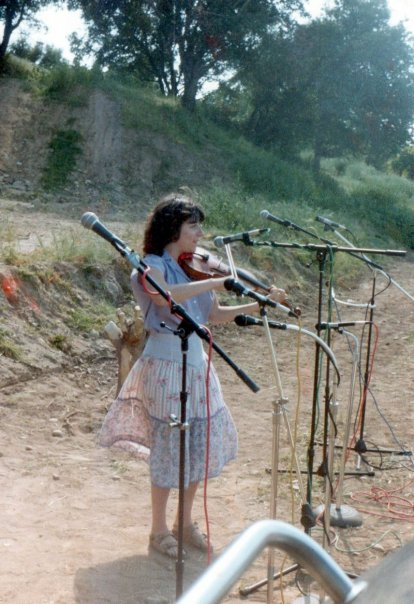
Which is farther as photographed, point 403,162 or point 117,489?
point 403,162

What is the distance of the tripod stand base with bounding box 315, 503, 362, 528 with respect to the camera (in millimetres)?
4574

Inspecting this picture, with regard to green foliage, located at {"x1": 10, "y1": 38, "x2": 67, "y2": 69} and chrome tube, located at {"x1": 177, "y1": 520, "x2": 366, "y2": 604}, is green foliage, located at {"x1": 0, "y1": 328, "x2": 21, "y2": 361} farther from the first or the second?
green foliage, located at {"x1": 10, "y1": 38, "x2": 67, "y2": 69}

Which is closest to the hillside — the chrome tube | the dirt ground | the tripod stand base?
the dirt ground

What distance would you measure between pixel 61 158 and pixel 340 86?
435 inches

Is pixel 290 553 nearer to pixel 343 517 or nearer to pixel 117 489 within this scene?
pixel 343 517

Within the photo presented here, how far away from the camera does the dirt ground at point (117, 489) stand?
3783mm

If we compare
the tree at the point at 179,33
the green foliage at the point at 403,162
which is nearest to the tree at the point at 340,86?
the tree at the point at 179,33

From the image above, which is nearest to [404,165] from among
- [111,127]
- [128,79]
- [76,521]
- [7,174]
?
[128,79]

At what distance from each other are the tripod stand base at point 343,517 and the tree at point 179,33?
66.9ft

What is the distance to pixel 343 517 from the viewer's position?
461 centimetres

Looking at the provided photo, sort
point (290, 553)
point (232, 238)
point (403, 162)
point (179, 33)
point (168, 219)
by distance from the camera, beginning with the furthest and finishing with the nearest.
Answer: point (403, 162) → point (179, 33) → point (168, 219) → point (232, 238) → point (290, 553)

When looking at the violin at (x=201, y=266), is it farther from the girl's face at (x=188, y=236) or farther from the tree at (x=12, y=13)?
the tree at (x=12, y=13)

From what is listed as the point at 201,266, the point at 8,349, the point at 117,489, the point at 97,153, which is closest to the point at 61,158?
the point at 97,153

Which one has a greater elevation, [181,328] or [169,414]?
[181,328]
